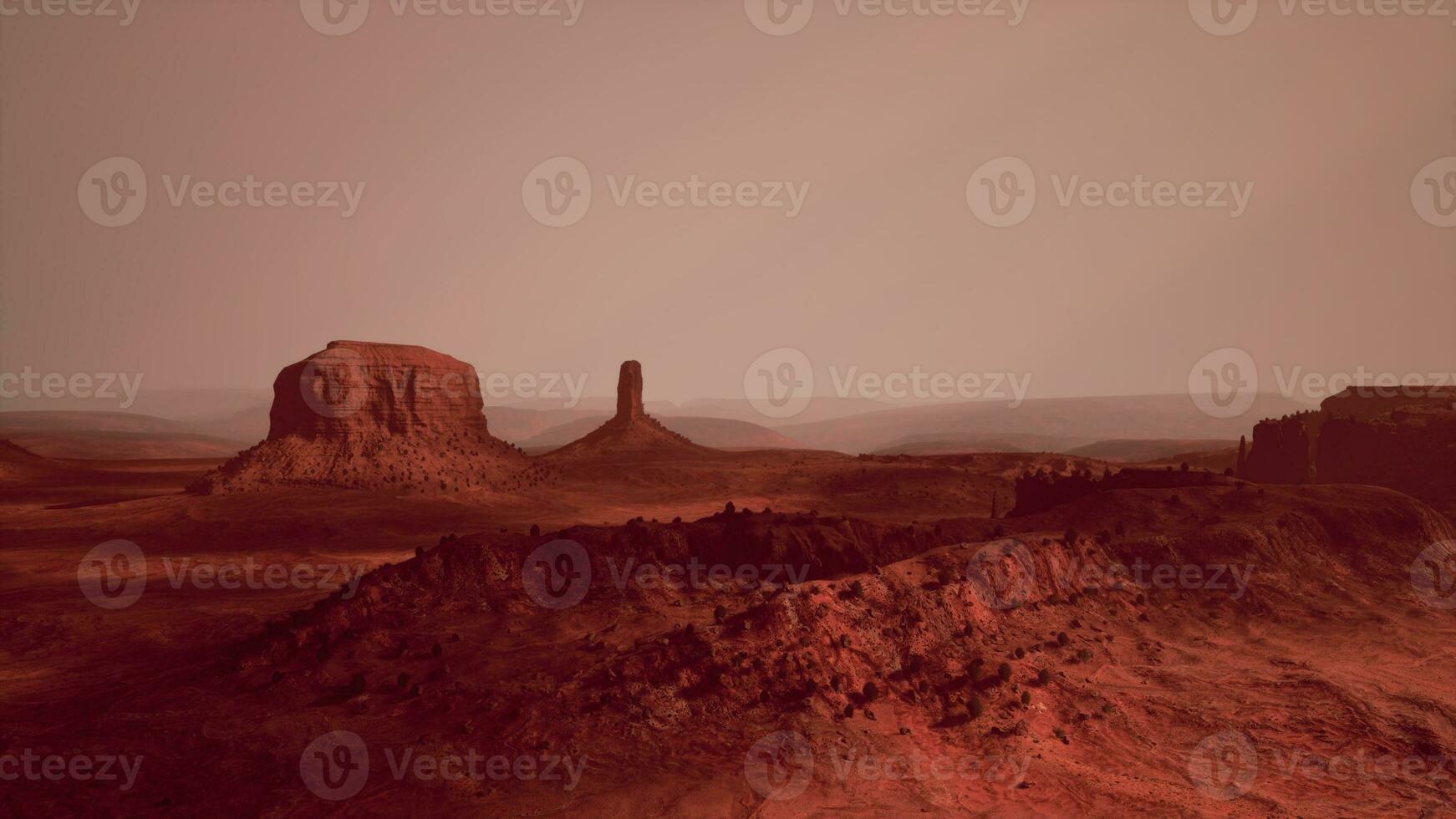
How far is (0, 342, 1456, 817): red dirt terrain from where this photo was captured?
9.73m

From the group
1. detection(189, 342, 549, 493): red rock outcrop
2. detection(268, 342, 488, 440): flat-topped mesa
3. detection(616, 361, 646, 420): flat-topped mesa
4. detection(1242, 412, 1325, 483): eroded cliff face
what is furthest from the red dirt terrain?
detection(616, 361, 646, 420): flat-topped mesa

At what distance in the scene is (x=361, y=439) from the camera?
41.3 metres

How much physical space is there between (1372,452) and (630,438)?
4695 centimetres

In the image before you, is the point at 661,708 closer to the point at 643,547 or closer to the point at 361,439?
the point at 643,547

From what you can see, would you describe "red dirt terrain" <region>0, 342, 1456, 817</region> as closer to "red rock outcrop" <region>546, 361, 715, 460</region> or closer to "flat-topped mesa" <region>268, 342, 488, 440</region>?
"flat-topped mesa" <region>268, 342, 488, 440</region>

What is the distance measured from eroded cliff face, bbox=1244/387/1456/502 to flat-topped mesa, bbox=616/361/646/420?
4383cm

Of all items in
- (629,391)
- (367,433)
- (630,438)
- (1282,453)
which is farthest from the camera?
(629,391)

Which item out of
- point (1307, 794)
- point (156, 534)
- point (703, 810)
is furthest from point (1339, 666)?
point (156, 534)

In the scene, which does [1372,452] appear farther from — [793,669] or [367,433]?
[367,433]

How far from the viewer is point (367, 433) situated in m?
41.7

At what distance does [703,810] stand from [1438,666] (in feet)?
48.5

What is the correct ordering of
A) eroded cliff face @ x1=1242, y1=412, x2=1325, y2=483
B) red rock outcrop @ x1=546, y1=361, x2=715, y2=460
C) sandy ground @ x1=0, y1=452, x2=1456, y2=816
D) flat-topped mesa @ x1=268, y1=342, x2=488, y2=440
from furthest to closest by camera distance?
red rock outcrop @ x1=546, y1=361, x2=715, y2=460 → flat-topped mesa @ x1=268, y1=342, x2=488, y2=440 → eroded cliff face @ x1=1242, y1=412, x2=1325, y2=483 → sandy ground @ x1=0, y1=452, x2=1456, y2=816

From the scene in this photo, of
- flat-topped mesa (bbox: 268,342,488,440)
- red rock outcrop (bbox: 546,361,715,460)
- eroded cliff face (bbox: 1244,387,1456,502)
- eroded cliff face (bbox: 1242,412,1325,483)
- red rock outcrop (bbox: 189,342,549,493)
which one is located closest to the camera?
eroded cliff face (bbox: 1244,387,1456,502)

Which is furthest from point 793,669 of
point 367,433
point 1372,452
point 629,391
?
A: point 629,391
